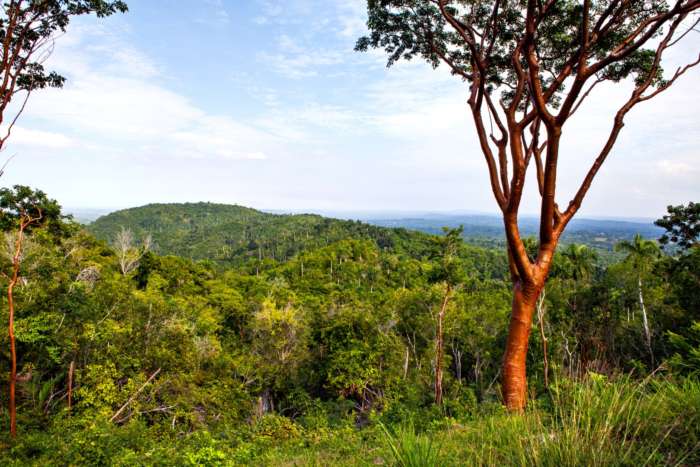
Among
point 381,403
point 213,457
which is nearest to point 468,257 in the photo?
point 381,403

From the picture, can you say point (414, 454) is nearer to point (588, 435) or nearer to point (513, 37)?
point (588, 435)

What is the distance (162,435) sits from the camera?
11.1 meters

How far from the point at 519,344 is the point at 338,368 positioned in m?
13.4

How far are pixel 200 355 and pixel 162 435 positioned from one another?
4458mm

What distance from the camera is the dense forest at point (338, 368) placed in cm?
225

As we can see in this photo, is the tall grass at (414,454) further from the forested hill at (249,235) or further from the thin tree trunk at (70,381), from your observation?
the forested hill at (249,235)

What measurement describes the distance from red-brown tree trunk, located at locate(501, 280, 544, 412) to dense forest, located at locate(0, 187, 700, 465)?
1.47ft

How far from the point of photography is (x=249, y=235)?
120 metres

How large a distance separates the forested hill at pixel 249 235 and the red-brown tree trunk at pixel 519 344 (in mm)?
52426

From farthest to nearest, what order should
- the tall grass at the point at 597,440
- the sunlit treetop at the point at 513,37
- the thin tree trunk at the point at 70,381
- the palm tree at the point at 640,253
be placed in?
the palm tree at the point at 640,253 → the thin tree trunk at the point at 70,381 → the sunlit treetop at the point at 513,37 → the tall grass at the point at 597,440

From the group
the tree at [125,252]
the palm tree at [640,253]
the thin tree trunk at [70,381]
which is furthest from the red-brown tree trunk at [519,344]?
the tree at [125,252]

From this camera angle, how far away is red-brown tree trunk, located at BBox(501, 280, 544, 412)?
515 centimetres

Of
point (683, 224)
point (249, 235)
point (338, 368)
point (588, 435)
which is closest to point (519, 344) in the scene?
point (588, 435)

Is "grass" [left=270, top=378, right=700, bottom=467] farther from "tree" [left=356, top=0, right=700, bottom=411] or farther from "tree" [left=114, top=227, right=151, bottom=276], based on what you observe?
"tree" [left=114, top=227, right=151, bottom=276]
